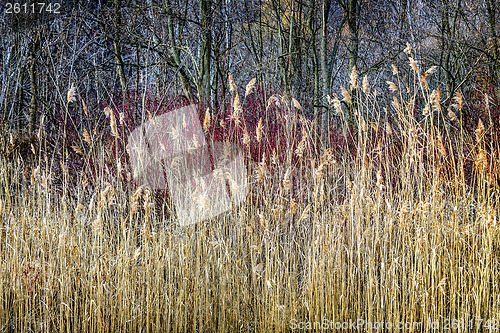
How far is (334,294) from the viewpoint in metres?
2.10

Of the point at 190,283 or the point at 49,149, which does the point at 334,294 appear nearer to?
the point at 190,283

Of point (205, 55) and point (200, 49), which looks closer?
point (205, 55)

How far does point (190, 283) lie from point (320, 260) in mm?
677

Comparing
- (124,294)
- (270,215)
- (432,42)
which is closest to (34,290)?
(124,294)

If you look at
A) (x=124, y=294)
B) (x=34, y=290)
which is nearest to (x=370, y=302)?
(x=124, y=294)

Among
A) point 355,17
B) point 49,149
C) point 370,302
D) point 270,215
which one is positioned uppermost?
point 355,17

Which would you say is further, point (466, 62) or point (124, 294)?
point (466, 62)

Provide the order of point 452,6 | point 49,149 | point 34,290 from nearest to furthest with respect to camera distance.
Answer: point 34,290 → point 49,149 → point 452,6

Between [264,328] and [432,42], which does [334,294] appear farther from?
[432,42]

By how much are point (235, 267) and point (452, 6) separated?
16.9ft

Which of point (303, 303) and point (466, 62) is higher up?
point (466, 62)

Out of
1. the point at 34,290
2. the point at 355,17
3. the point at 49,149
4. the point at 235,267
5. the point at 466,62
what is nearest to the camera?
the point at 34,290

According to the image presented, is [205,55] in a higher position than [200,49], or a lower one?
lower

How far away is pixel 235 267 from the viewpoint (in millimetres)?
2324
